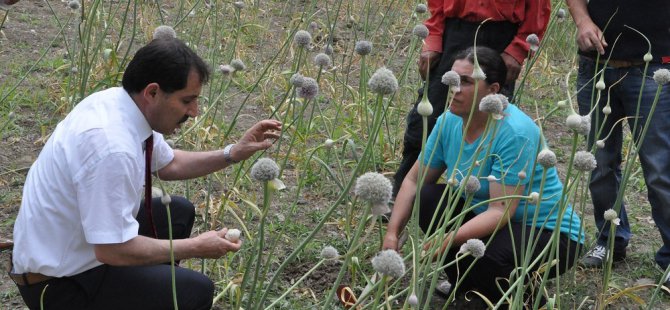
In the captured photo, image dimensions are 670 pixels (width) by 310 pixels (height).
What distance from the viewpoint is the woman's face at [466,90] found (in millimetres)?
2869

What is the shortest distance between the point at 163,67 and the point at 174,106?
0.34ft

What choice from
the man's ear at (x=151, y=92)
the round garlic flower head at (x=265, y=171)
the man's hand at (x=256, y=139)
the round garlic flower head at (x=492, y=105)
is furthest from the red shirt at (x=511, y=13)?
the round garlic flower head at (x=265, y=171)

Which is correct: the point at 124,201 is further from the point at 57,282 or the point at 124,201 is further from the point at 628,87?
the point at 628,87

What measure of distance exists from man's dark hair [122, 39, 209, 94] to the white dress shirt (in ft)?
0.17

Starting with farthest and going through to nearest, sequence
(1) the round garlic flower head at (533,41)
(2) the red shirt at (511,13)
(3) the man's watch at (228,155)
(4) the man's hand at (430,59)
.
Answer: (4) the man's hand at (430,59) → (2) the red shirt at (511,13) → (1) the round garlic flower head at (533,41) → (3) the man's watch at (228,155)

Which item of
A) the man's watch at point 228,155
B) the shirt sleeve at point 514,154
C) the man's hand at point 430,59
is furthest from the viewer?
the man's hand at point 430,59

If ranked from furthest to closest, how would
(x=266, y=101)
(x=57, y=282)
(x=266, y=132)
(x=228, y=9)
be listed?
(x=228, y=9)
(x=266, y=101)
(x=266, y=132)
(x=57, y=282)

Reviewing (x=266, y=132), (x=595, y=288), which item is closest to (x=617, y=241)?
(x=595, y=288)

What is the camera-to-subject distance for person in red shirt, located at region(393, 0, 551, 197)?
336 cm

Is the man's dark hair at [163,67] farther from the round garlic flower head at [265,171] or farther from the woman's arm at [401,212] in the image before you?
the woman's arm at [401,212]

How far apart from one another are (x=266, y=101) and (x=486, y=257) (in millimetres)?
2295

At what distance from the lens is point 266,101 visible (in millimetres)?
4949

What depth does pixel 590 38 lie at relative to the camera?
3086 millimetres

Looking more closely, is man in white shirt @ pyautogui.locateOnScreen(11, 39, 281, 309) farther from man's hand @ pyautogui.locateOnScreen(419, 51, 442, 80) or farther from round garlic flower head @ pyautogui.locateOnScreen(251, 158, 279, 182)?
man's hand @ pyautogui.locateOnScreen(419, 51, 442, 80)
